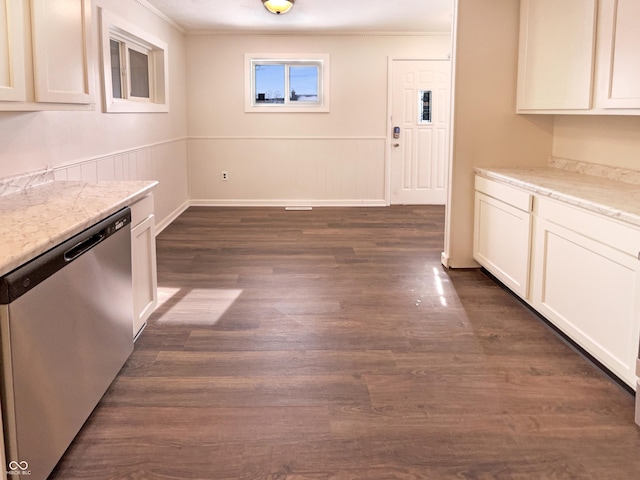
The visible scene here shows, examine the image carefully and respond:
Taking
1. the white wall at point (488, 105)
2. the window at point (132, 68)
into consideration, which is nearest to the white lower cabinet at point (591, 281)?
the white wall at point (488, 105)

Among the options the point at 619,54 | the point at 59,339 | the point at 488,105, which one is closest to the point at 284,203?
the point at 488,105

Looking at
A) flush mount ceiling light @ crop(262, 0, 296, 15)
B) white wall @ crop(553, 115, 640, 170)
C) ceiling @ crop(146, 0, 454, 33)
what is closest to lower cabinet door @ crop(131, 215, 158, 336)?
white wall @ crop(553, 115, 640, 170)

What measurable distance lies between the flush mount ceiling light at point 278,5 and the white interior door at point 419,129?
239 centimetres

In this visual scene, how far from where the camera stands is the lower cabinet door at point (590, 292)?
238 centimetres

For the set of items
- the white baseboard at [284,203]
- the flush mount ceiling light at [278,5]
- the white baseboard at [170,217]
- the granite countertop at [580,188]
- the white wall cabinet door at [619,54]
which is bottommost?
the white baseboard at [170,217]

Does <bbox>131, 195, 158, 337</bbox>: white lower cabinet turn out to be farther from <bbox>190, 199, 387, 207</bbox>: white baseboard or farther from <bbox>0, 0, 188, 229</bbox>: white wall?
<bbox>190, 199, 387, 207</bbox>: white baseboard

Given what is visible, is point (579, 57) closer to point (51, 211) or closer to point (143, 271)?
point (143, 271)

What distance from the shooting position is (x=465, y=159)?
438cm

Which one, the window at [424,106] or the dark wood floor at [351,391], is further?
the window at [424,106]

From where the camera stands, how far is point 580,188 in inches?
123

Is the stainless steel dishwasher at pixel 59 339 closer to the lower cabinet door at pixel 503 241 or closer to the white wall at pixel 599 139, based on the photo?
the lower cabinet door at pixel 503 241

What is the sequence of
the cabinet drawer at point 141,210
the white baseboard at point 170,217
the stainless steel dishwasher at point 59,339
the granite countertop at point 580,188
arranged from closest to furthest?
the stainless steel dishwasher at point 59,339 < the granite countertop at point 580,188 < the cabinet drawer at point 141,210 < the white baseboard at point 170,217

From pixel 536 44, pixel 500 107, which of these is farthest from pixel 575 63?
pixel 500 107

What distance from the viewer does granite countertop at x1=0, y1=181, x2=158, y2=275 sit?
167 centimetres
